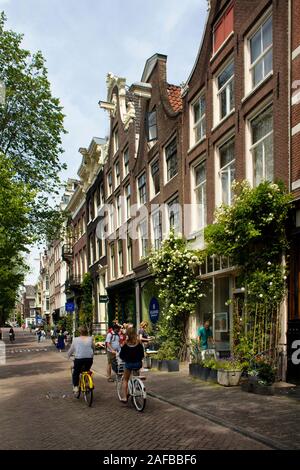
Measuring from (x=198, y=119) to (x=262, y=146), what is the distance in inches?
211

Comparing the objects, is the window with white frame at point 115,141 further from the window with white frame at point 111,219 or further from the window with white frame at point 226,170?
the window with white frame at point 226,170

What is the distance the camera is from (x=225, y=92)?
50.2ft

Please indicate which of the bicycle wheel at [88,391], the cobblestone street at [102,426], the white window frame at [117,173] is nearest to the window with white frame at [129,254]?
the white window frame at [117,173]

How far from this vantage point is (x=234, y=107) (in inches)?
558

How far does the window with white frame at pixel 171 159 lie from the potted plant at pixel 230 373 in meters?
10.1

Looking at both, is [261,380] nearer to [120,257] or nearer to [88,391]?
[88,391]

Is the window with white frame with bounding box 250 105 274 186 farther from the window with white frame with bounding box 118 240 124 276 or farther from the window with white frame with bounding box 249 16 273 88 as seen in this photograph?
the window with white frame with bounding box 118 240 124 276

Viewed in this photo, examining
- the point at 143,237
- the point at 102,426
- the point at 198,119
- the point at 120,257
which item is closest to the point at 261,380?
the point at 102,426

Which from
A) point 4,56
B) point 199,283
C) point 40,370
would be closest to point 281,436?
point 199,283

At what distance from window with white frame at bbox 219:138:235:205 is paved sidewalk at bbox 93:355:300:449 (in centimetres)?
614

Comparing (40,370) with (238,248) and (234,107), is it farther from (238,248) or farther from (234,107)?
(234,107)

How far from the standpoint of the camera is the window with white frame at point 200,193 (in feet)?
56.0

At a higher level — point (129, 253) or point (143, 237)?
point (143, 237)

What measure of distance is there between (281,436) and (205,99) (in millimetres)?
13047
